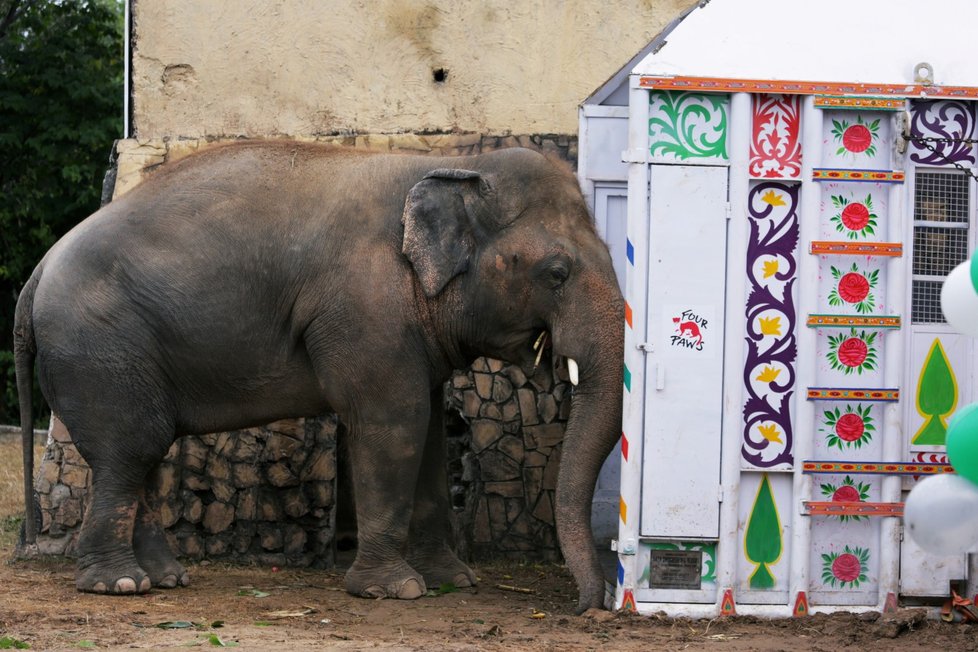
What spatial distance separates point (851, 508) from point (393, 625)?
220cm

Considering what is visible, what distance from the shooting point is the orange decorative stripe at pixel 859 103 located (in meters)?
7.10

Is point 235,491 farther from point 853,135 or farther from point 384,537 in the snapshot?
point 853,135

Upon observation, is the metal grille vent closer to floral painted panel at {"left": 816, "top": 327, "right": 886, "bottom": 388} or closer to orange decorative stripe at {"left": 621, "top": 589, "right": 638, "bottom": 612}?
floral painted panel at {"left": 816, "top": 327, "right": 886, "bottom": 388}

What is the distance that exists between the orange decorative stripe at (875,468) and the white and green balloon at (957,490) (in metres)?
1.15

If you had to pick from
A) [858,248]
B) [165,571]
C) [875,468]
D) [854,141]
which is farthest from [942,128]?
[165,571]

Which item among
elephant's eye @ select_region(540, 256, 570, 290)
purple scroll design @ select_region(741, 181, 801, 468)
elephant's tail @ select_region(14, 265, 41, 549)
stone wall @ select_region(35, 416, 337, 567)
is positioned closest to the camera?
purple scroll design @ select_region(741, 181, 801, 468)


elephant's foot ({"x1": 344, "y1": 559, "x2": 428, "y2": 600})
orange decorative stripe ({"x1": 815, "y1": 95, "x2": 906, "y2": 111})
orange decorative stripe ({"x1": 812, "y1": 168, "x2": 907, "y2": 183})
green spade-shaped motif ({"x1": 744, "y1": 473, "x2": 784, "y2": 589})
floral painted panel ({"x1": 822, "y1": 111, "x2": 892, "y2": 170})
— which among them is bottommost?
elephant's foot ({"x1": 344, "y1": 559, "x2": 428, "y2": 600})

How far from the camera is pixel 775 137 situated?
7.15 meters

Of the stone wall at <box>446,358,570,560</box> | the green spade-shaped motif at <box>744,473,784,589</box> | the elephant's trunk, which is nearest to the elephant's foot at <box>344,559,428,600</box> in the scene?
the elephant's trunk

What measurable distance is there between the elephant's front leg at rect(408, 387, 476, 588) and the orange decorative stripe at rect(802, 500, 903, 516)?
2139 millimetres

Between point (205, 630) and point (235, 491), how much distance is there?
102 inches

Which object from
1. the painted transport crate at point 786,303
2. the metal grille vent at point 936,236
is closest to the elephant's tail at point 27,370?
the painted transport crate at point 786,303

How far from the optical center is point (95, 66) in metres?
18.6

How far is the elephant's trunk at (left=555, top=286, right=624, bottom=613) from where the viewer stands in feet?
24.5
